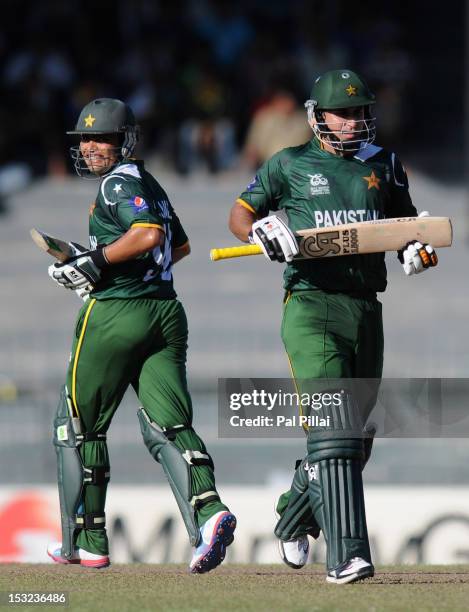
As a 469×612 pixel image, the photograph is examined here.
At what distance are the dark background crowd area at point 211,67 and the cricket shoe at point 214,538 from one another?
8451 mm

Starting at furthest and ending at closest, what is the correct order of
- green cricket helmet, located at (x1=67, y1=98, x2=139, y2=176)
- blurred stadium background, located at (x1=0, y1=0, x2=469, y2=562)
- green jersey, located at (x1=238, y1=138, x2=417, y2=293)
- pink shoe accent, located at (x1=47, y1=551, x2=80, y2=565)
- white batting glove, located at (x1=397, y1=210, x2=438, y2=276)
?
1. blurred stadium background, located at (x1=0, y1=0, x2=469, y2=562)
2. pink shoe accent, located at (x1=47, y1=551, x2=80, y2=565)
3. green cricket helmet, located at (x1=67, y1=98, x2=139, y2=176)
4. green jersey, located at (x1=238, y1=138, x2=417, y2=293)
5. white batting glove, located at (x1=397, y1=210, x2=438, y2=276)

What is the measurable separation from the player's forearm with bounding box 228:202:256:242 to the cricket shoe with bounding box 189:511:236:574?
1.13 m

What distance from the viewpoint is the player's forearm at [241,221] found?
546 cm

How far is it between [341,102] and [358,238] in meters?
0.57

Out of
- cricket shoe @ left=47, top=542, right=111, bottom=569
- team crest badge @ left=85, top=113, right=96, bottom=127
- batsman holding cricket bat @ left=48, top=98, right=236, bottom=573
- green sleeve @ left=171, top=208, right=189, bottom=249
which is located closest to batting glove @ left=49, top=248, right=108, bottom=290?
batsman holding cricket bat @ left=48, top=98, right=236, bottom=573

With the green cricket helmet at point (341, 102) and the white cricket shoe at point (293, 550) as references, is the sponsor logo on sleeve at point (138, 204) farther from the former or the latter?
the white cricket shoe at point (293, 550)

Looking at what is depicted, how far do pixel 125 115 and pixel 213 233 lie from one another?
798cm

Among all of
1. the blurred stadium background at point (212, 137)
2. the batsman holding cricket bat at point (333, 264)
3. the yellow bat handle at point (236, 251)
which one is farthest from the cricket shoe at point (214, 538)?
the blurred stadium background at point (212, 137)

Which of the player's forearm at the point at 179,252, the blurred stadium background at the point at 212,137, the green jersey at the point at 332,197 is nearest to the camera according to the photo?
the green jersey at the point at 332,197

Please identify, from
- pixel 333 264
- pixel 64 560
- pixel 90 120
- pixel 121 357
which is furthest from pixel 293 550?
pixel 90 120

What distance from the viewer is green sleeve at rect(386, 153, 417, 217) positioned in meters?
5.50

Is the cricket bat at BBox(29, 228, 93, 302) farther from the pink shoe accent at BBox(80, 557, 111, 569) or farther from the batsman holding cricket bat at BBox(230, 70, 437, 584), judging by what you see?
the pink shoe accent at BBox(80, 557, 111, 569)

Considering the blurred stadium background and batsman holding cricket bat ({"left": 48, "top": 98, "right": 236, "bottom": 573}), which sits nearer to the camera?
batsman holding cricket bat ({"left": 48, "top": 98, "right": 236, "bottom": 573})

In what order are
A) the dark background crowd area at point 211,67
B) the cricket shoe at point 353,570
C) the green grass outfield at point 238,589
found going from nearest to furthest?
the green grass outfield at point 238,589 < the cricket shoe at point 353,570 < the dark background crowd area at point 211,67
